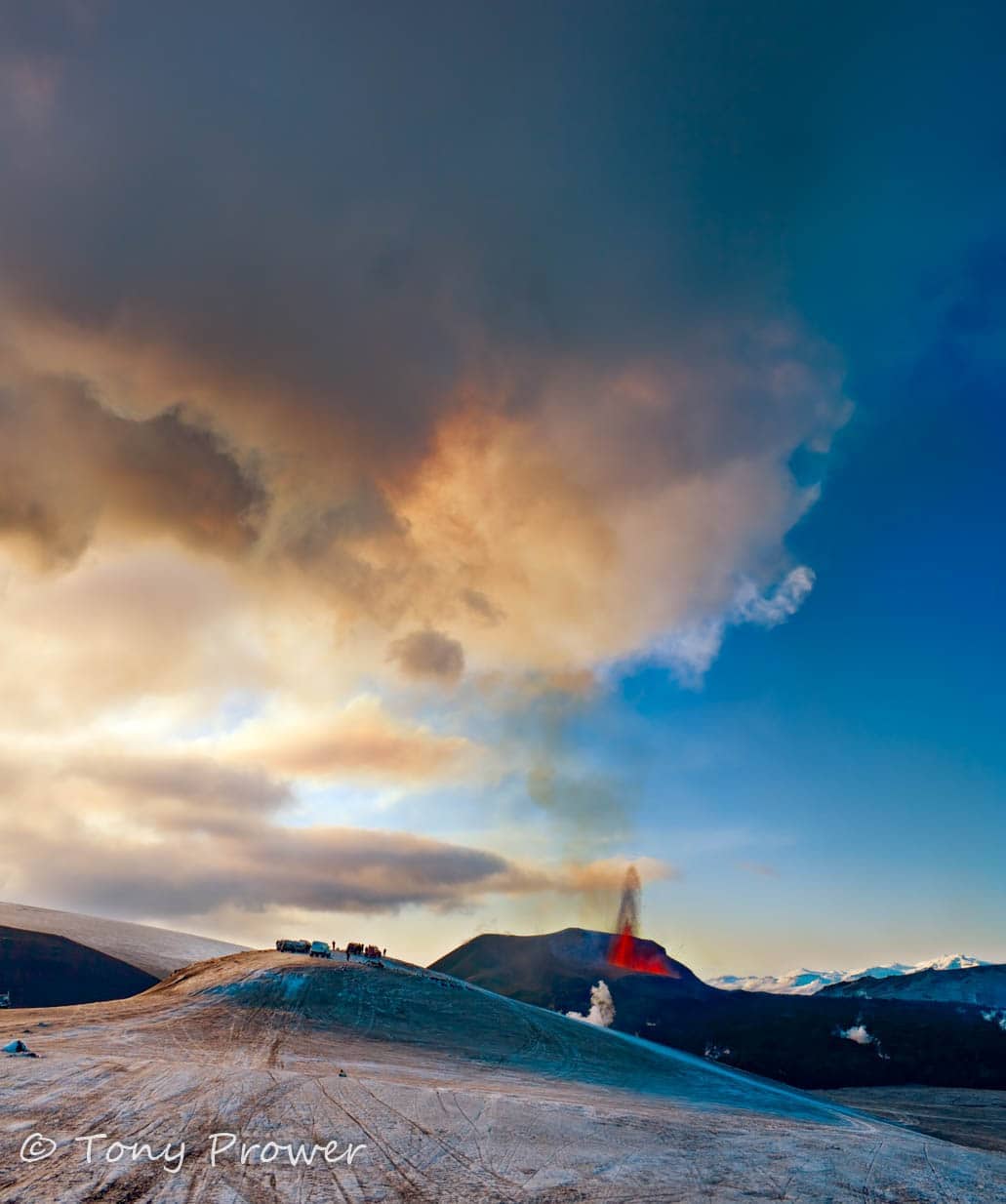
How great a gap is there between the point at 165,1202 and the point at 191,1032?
33.3 meters

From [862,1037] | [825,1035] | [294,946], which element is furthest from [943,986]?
[294,946]

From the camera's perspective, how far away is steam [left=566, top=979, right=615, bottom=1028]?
138 m

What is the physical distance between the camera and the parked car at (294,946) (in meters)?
83.9

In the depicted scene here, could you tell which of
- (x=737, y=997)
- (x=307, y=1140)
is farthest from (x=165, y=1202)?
(x=737, y=997)

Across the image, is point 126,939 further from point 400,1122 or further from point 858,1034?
point 400,1122

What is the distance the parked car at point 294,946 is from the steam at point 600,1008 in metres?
71.2

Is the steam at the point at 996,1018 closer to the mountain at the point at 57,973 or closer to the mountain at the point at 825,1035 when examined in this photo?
the mountain at the point at 825,1035

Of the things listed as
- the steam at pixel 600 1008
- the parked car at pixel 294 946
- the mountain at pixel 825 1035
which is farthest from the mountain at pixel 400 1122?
the steam at pixel 600 1008

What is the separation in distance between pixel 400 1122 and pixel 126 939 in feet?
561

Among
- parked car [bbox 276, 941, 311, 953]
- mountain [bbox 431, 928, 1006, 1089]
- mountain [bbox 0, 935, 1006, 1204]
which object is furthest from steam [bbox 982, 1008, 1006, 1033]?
parked car [bbox 276, 941, 311, 953]

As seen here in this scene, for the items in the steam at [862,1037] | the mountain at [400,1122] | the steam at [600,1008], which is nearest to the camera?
the mountain at [400,1122]

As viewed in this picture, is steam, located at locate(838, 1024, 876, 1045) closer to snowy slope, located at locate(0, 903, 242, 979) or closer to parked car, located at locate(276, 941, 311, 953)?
parked car, located at locate(276, 941, 311, 953)

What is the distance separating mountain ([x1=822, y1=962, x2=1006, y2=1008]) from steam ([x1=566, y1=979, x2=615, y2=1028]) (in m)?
70.6

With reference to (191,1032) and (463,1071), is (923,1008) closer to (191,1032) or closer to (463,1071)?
(463,1071)
